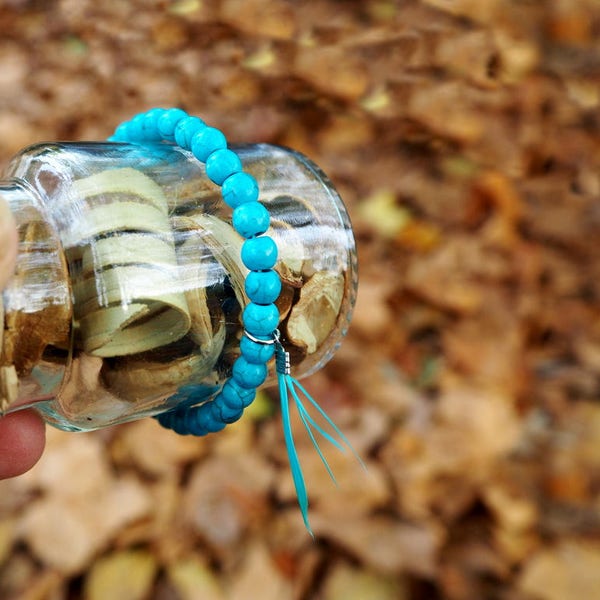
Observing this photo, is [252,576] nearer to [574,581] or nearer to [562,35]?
[574,581]

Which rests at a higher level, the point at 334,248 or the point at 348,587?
the point at 334,248

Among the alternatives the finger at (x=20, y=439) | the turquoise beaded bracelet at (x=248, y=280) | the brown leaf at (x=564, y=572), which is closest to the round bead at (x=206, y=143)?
the turquoise beaded bracelet at (x=248, y=280)

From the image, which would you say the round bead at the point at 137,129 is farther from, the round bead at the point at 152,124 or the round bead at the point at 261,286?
the round bead at the point at 261,286

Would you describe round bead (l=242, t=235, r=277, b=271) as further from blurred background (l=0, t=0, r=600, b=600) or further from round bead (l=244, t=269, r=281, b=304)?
blurred background (l=0, t=0, r=600, b=600)

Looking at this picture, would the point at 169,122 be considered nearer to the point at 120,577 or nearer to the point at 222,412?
the point at 222,412

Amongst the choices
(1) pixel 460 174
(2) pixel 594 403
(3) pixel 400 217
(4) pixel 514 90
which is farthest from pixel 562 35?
(2) pixel 594 403

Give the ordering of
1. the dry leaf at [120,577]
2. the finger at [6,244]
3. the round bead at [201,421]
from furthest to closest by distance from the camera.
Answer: the dry leaf at [120,577] < the round bead at [201,421] < the finger at [6,244]

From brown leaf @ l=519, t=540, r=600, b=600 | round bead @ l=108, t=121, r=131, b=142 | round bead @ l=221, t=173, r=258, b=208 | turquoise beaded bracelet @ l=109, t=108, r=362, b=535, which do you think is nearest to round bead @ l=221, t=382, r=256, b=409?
turquoise beaded bracelet @ l=109, t=108, r=362, b=535
